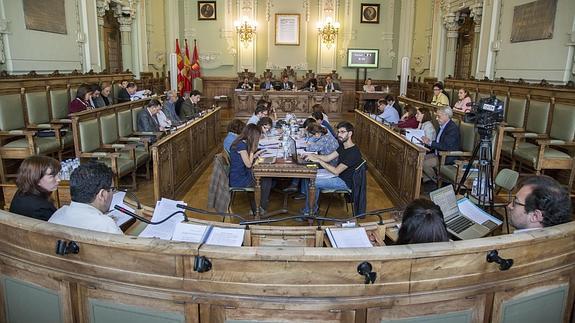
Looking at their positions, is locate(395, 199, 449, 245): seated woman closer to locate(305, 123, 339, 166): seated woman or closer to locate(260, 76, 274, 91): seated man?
locate(305, 123, 339, 166): seated woman

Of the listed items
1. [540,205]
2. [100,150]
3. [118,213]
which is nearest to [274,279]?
[540,205]

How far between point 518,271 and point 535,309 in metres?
0.23

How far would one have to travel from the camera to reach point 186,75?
12.5 m

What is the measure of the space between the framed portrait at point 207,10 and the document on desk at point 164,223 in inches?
462

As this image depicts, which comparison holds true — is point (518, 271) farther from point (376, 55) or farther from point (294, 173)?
point (376, 55)

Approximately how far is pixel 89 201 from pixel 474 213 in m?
2.12

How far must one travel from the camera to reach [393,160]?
5211mm

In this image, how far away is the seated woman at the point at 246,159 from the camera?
4.22 m

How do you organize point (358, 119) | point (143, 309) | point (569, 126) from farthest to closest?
point (358, 119)
point (569, 126)
point (143, 309)

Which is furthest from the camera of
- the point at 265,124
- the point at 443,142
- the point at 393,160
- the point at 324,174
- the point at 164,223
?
the point at 265,124

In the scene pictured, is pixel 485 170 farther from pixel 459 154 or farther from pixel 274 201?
pixel 274 201

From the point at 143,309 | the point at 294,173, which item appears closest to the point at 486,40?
the point at 294,173

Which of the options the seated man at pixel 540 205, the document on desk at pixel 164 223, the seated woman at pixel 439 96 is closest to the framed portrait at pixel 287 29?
the seated woman at pixel 439 96

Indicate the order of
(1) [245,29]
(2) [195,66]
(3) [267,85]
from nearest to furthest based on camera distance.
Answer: (3) [267,85] < (2) [195,66] < (1) [245,29]
